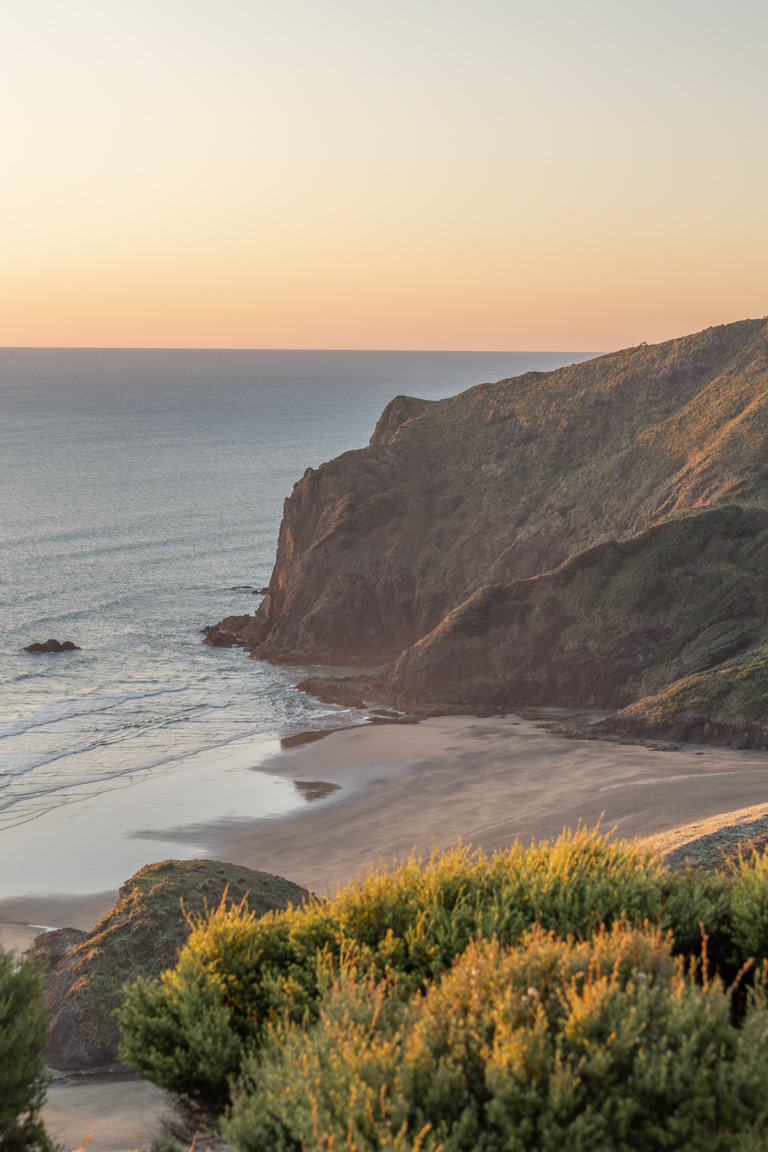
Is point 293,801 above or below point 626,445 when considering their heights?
below

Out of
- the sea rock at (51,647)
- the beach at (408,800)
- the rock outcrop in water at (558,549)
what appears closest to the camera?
the beach at (408,800)

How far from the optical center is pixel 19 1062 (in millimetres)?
11219

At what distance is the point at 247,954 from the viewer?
40.3 feet

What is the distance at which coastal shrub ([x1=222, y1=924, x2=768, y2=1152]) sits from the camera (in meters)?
8.52

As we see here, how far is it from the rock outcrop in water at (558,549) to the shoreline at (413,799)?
4.46m

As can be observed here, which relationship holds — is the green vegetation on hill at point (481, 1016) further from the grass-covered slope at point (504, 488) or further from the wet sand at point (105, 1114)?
the grass-covered slope at point (504, 488)

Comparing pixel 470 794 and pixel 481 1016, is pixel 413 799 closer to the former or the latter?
pixel 470 794

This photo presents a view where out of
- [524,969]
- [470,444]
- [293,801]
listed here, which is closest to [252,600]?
[470,444]

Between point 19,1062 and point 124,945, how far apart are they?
28.2ft

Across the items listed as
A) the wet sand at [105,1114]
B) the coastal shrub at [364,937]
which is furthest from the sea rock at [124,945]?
the coastal shrub at [364,937]

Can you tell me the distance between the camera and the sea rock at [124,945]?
18.2 m

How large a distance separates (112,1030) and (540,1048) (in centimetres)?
1202

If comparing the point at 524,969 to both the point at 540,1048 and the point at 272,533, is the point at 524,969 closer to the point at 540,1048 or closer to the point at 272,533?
the point at 540,1048

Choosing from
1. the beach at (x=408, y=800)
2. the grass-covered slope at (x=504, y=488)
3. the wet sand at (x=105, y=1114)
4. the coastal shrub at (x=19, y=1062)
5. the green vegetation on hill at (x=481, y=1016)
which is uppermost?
the grass-covered slope at (x=504, y=488)
